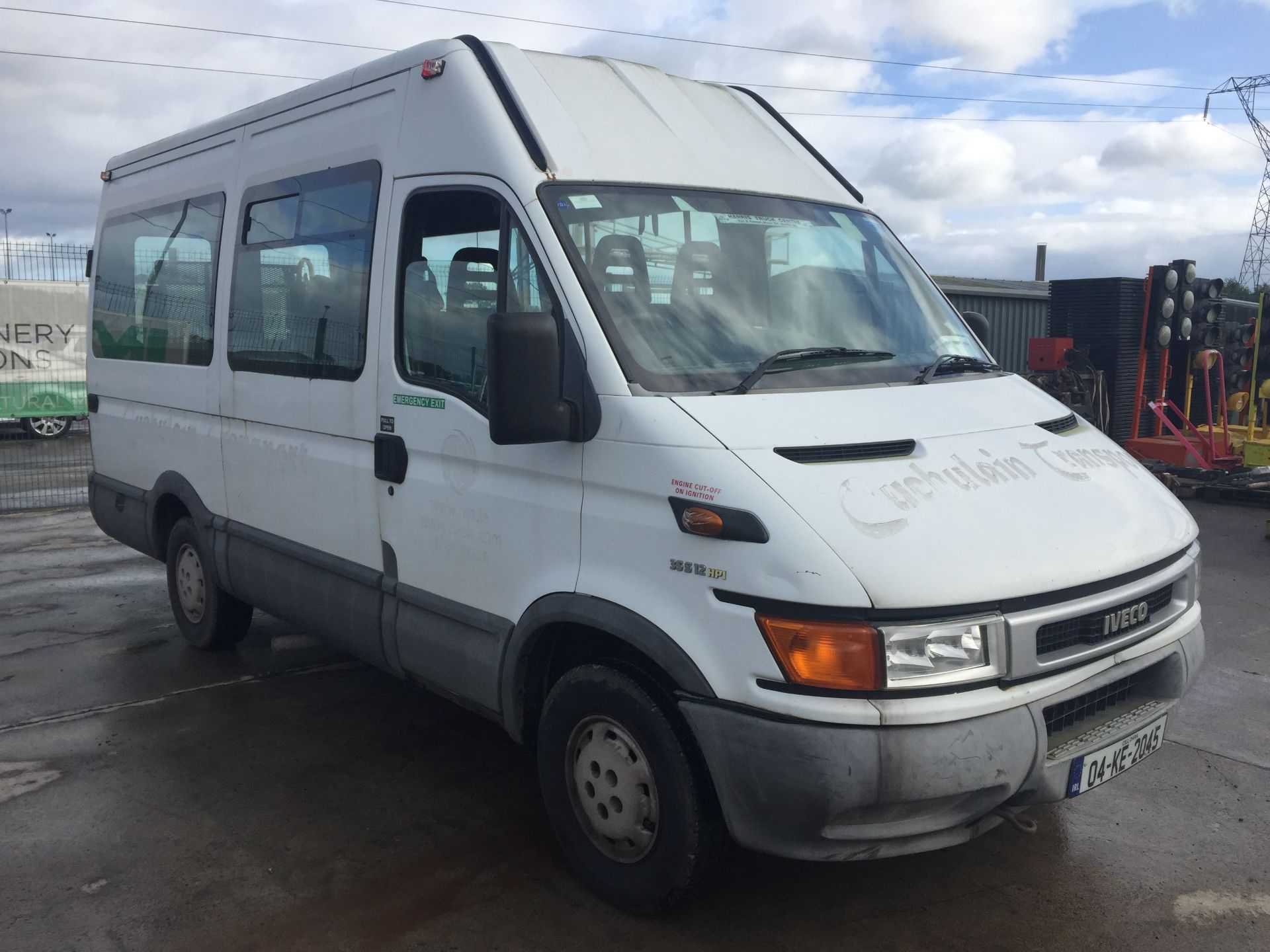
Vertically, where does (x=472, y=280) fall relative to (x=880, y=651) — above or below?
above

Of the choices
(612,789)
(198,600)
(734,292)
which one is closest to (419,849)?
(612,789)

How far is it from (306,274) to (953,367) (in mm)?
2801

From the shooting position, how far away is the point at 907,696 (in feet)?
9.26

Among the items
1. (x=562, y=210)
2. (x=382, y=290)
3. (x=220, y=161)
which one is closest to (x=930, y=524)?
(x=562, y=210)

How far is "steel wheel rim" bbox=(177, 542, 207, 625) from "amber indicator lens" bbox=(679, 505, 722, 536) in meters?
4.01

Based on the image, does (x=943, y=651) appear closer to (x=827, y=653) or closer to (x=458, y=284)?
(x=827, y=653)

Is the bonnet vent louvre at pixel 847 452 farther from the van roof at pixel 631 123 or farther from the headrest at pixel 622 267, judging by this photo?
the van roof at pixel 631 123

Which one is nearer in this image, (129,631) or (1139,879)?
(1139,879)

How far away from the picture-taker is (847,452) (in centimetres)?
314

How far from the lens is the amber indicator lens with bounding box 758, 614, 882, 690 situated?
110 inches

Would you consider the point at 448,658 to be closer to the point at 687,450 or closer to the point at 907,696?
the point at 687,450

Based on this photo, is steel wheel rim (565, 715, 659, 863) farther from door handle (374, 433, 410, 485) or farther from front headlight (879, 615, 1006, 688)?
door handle (374, 433, 410, 485)

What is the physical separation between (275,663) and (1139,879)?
4.45m

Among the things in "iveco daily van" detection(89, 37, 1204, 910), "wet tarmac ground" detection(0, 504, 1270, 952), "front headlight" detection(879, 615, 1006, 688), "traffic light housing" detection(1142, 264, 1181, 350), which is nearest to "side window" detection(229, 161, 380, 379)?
"iveco daily van" detection(89, 37, 1204, 910)
